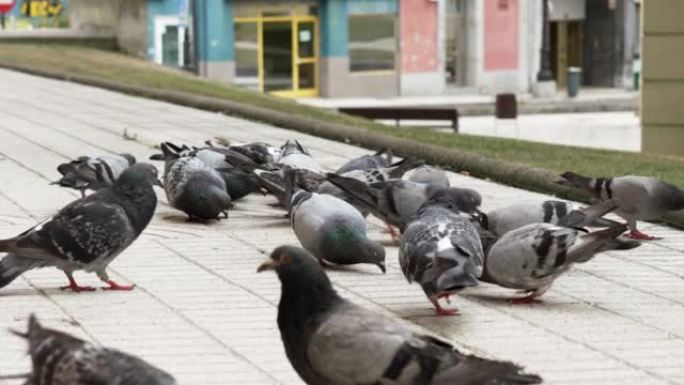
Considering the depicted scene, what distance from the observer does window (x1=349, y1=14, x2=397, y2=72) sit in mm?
39594

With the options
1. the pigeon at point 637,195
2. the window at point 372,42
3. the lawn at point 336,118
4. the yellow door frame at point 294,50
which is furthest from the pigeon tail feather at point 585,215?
the window at point 372,42

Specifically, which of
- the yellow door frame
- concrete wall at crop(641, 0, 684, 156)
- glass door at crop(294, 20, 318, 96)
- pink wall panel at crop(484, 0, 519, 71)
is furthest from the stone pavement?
pink wall panel at crop(484, 0, 519, 71)

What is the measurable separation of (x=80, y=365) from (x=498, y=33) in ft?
122

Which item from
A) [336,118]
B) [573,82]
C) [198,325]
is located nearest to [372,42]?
[573,82]

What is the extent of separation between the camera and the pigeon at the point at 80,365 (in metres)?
4.59

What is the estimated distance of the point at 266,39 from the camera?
39156 millimetres

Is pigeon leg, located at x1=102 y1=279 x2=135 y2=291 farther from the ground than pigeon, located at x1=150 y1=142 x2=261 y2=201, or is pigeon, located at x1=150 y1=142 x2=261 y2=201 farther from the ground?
pigeon, located at x1=150 y1=142 x2=261 y2=201

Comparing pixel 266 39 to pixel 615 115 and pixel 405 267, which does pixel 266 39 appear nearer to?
pixel 615 115

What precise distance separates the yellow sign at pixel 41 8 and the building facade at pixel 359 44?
6.51m

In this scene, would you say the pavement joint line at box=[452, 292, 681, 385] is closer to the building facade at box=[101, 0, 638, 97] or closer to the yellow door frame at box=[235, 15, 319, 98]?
the building facade at box=[101, 0, 638, 97]

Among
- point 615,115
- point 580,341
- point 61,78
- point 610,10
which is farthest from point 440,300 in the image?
point 610,10

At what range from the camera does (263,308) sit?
723cm

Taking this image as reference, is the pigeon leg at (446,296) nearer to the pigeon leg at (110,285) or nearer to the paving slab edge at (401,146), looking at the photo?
the pigeon leg at (110,285)

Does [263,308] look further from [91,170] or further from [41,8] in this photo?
[41,8]
